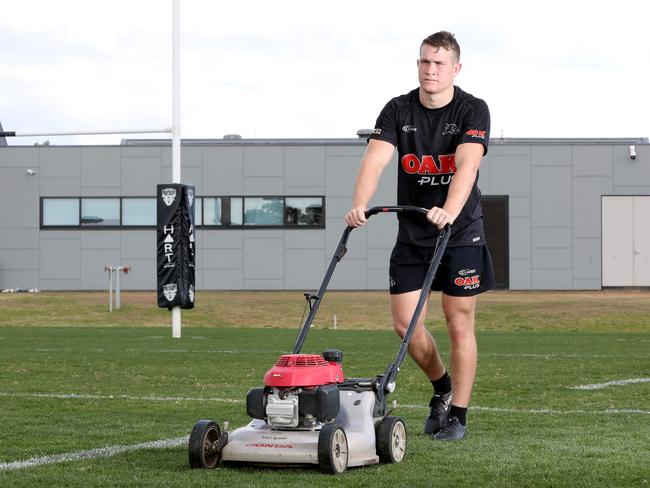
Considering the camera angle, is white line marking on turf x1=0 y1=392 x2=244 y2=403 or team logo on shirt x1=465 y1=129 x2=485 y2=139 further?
white line marking on turf x1=0 y1=392 x2=244 y2=403

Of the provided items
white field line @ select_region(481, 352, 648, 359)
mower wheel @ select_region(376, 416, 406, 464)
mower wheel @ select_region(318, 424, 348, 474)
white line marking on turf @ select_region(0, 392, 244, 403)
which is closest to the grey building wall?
white field line @ select_region(481, 352, 648, 359)

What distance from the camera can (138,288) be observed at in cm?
4603

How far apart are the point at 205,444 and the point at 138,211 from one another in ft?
134

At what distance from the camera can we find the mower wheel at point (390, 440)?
591 centimetres

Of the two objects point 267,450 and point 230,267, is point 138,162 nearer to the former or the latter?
point 230,267

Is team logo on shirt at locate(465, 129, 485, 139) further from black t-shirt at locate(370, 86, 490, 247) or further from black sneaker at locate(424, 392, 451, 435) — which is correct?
black sneaker at locate(424, 392, 451, 435)

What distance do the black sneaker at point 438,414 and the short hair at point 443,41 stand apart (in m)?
1.90

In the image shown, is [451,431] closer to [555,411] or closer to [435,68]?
[555,411]

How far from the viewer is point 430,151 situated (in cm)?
693

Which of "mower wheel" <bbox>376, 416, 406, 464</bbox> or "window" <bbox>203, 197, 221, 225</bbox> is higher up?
"window" <bbox>203, 197, 221, 225</bbox>

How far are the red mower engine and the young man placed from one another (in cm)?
120

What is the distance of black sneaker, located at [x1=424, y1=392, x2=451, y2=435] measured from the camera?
709cm

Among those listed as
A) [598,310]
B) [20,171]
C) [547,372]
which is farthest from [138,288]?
[547,372]

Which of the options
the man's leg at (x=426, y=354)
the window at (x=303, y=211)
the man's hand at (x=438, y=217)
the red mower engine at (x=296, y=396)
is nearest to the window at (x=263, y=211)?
the window at (x=303, y=211)
